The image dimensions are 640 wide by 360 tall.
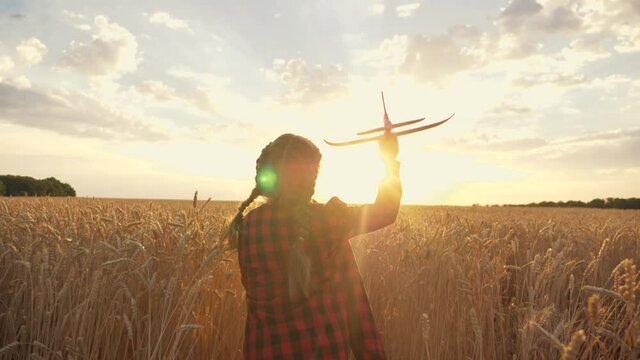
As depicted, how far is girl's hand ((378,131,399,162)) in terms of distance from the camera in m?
2.47

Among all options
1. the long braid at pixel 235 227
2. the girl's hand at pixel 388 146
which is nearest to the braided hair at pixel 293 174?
the long braid at pixel 235 227

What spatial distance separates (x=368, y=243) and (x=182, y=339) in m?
2.49

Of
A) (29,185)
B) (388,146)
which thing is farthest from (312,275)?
(29,185)

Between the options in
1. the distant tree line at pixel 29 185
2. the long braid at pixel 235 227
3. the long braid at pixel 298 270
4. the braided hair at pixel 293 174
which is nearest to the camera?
the long braid at pixel 298 270

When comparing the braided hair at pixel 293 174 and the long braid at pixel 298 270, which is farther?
the braided hair at pixel 293 174

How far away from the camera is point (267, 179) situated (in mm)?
2514

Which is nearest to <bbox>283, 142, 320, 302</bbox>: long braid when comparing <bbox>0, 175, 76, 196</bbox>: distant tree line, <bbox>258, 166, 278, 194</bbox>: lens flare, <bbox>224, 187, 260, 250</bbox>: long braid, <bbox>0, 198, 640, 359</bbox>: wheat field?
<bbox>258, 166, 278, 194</bbox>: lens flare

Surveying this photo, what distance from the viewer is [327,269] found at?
2568 mm

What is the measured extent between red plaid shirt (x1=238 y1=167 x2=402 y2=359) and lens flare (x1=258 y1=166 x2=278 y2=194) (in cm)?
9

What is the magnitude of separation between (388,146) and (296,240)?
0.64 meters

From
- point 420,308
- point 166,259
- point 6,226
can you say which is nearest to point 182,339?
point 166,259

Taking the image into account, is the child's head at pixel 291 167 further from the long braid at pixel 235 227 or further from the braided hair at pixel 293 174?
the long braid at pixel 235 227

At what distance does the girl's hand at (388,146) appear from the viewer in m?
2.47

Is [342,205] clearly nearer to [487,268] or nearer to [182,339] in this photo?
[182,339]
